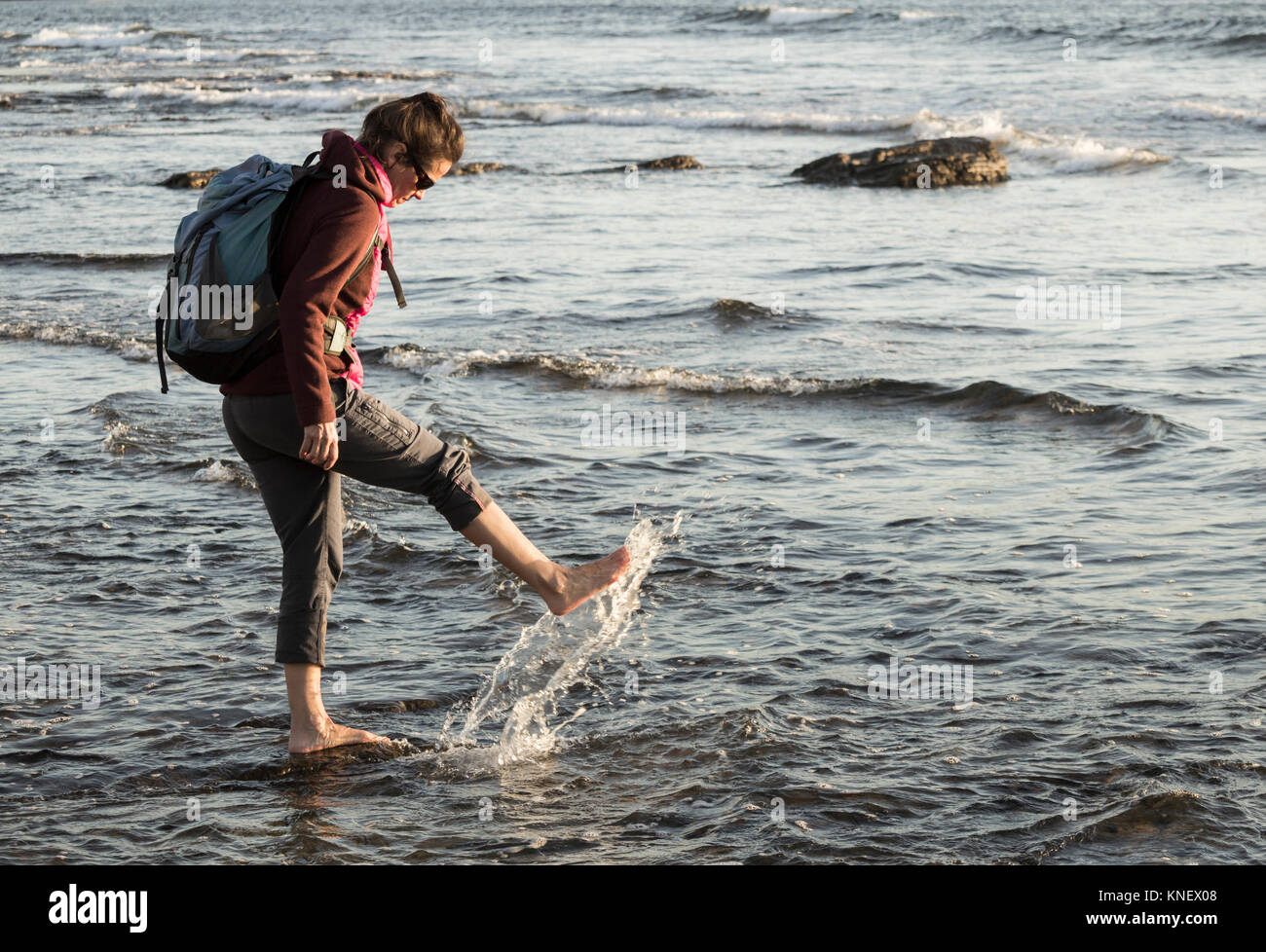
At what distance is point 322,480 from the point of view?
4.16 metres

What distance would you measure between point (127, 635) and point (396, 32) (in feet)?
186

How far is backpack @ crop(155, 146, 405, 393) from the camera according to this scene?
371 centimetres

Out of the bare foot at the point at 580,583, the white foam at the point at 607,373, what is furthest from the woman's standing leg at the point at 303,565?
the white foam at the point at 607,373

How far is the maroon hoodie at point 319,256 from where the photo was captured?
12.1 ft

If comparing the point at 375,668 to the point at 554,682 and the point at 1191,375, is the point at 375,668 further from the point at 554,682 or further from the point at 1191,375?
the point at 1191,375

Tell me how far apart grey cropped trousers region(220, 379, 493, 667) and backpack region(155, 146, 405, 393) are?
21cm

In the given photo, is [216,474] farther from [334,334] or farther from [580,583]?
[334,334]

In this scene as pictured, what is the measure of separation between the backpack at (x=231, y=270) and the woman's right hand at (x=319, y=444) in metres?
0.27

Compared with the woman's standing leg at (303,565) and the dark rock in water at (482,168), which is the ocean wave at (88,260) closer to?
the dark rock in water at (482,168)

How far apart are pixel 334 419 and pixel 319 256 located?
0.46 meters

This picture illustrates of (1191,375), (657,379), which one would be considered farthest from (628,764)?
(1191,375)

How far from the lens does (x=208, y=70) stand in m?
42.5

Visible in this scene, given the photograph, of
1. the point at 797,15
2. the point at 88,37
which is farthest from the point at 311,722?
the point at 88,37
